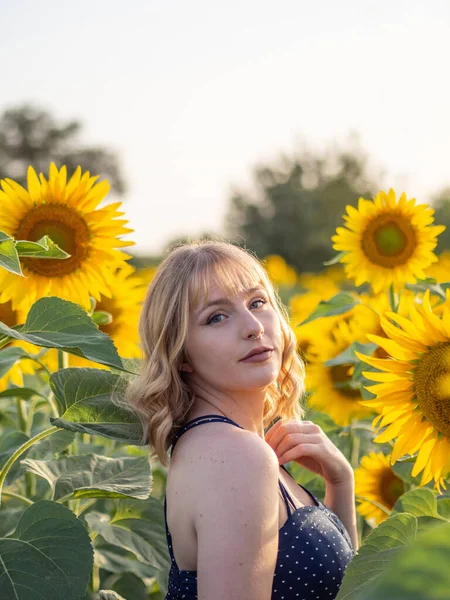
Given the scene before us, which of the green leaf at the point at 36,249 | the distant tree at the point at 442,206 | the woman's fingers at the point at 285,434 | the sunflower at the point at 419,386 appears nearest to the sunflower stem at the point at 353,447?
the woman's fingers at the point at 285,434

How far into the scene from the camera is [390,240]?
9.50 ft

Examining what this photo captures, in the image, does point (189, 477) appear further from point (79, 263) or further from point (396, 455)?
point (79, 263)

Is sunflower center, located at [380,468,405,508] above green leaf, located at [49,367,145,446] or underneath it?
underneath

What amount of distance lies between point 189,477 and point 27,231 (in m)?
0.98

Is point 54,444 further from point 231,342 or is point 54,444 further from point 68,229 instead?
point 231,342

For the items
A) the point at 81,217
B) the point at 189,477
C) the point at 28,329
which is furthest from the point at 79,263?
→ the point at 189,477

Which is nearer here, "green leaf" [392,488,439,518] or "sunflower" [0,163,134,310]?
"green leaf" [392,488,439,518]

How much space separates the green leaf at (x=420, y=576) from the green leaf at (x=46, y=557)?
1171 mm

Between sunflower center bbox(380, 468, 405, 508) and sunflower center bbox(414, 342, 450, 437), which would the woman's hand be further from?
sunflower center bbox(380, 468, 405, 508)

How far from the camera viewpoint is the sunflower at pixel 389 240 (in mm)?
2910

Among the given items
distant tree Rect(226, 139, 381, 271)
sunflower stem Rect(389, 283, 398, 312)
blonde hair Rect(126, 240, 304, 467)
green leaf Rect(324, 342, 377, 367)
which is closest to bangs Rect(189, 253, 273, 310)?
blonde hair Rect(126, 240, 304, 467)

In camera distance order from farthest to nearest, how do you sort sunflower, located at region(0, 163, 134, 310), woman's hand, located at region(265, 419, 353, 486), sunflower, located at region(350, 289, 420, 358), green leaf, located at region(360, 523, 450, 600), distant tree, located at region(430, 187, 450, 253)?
distant tree, located at region(430, 187, 450, 253) → sunflower, located at region(350, 289, 420, 358) → sunflower, located at region(0, 163, 134, 310) → woman's hand, located at region(265, 419, 353, 486) → green leaf, located at region(360, 523, 450, 600)

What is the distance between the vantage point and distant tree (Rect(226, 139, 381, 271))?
2558 centimetres

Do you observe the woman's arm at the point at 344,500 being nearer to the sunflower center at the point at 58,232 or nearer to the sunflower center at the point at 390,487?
the sunflower center at the point at 390,487
